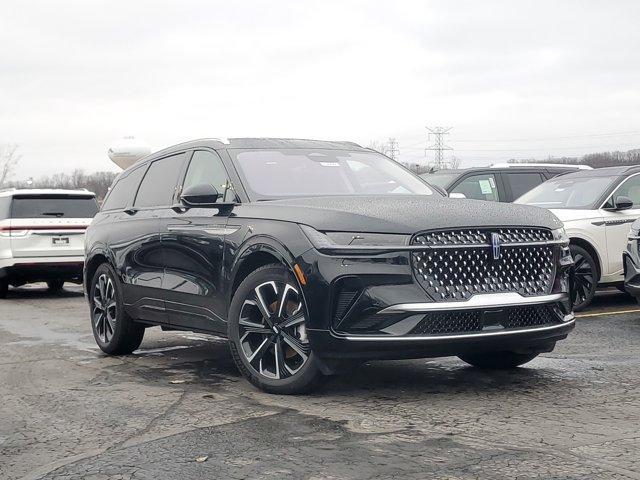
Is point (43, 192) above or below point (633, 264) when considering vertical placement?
above

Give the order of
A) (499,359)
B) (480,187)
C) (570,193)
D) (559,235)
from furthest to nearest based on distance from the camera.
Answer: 1. (480,187)
2. (570,193)
3. (499,359)
4. (559,235)

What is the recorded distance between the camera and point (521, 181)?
1428 centimetres

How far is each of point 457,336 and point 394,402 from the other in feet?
1.79

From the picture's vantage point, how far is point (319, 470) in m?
4.20

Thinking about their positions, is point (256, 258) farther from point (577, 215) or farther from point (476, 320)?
point (577, 215)

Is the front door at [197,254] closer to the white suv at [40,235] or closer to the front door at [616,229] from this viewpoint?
the front door at [616,229]

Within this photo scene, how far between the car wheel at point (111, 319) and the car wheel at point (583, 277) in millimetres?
5004

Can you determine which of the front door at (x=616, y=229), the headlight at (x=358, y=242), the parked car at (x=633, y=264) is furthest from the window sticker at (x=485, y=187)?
the headlight at (x=358, y=242)

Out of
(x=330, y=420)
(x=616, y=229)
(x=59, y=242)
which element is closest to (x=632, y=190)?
(x=616, y=229)

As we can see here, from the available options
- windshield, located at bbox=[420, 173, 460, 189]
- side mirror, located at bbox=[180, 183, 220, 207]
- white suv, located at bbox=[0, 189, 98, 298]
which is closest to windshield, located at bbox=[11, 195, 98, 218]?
white suv, located at bbox=[0, 189, 98, 298]

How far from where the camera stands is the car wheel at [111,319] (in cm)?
805

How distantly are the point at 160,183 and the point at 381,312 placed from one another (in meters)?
3.06

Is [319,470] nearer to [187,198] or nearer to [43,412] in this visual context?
[43,412]

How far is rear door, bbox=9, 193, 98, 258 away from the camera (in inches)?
609
